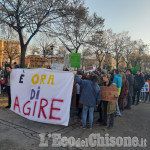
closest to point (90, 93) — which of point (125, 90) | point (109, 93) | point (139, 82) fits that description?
point (109, 93)

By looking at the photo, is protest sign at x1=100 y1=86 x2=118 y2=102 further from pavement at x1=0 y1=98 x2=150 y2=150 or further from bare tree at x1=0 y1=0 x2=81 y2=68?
bare tree at x1=0 y1=0 x2=81 y2=68

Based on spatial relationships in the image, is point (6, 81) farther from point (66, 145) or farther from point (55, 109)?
point (66, 145)

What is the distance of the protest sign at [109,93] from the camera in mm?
5493

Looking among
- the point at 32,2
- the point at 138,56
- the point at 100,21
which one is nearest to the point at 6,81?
the point at 32,2

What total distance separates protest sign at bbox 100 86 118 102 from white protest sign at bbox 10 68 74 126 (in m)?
1.12

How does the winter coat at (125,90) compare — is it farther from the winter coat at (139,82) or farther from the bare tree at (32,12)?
the bare tree at (32,12)

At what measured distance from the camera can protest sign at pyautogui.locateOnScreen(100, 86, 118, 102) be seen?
549 centimetres

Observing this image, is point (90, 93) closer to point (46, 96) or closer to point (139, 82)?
point (46, 96)

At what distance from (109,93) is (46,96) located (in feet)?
6.66

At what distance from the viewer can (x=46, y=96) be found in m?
5.48

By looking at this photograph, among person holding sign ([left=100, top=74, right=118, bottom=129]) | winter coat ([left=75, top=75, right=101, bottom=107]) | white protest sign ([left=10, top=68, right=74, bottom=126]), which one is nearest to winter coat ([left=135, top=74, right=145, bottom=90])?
person holding sign ([left=100, top=74, right=118, bottom=129])

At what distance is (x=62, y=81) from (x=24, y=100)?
1.53 meters

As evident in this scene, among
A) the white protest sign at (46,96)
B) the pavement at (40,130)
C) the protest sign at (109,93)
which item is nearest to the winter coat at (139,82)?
the pavement at (40,130)

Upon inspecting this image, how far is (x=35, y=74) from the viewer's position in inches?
234
